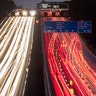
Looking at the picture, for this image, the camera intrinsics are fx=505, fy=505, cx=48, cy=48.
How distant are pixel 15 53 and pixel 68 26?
720cm

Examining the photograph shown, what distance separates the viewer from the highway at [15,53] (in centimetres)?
4225

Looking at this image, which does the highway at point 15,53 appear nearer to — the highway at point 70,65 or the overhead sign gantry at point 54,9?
the highway at point 70,65

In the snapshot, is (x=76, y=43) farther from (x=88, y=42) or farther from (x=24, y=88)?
(x=24, y=88)

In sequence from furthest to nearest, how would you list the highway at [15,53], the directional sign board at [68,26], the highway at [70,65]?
1. the directional sign board at [68,26]
2. the highway at [70,65]
3. the highway at [15,53]

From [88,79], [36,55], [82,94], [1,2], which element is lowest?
[82,94]

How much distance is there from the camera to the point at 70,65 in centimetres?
5650

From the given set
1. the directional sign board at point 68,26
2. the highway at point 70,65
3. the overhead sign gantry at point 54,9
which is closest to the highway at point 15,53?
the highway at point 70,65

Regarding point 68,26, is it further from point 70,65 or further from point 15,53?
point 15,53

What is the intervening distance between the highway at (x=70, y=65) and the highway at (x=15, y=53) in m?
2.78

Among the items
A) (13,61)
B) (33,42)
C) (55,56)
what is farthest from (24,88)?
(33,42)

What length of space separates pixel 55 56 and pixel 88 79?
15110 mm

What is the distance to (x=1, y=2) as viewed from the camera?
134 metres

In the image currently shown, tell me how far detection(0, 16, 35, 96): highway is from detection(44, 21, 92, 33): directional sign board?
4032 mm

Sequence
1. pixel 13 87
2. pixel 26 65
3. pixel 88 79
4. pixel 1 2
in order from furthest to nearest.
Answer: pixel 1 2, pixel 26 65, pixel 88 79, pixel 13 87
